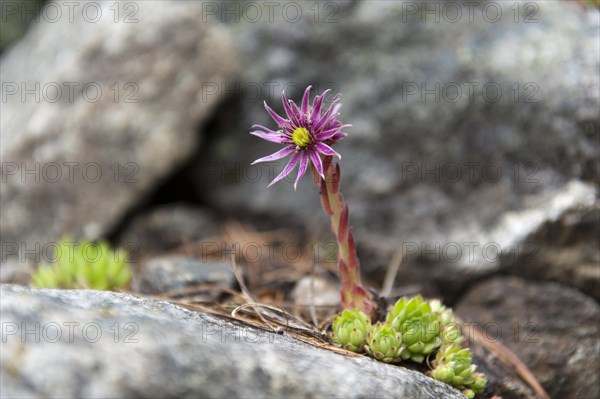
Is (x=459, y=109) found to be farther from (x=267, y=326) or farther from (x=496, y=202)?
(x=267, y=326)

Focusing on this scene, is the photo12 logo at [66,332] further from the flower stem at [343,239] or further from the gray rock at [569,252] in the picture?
the gray rock at [569,252]

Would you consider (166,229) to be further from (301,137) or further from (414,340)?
(414,340)

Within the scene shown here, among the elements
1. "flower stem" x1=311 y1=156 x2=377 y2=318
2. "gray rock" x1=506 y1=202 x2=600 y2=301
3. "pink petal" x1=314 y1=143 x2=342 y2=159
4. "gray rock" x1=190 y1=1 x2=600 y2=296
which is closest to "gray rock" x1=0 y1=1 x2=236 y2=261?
"gray rock" x1=190 y1=1 x2=600 y2=296

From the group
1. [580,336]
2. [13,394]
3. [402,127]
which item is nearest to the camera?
[13,394]

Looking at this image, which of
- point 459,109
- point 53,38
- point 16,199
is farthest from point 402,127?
point 53,38

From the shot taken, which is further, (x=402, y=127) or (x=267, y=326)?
(x=402, y=127)

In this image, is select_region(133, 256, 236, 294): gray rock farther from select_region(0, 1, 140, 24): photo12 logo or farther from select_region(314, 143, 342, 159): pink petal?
select_region(0, 1, 140, 24): photo12 logo

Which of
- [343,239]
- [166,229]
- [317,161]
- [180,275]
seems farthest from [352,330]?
[166,229]
